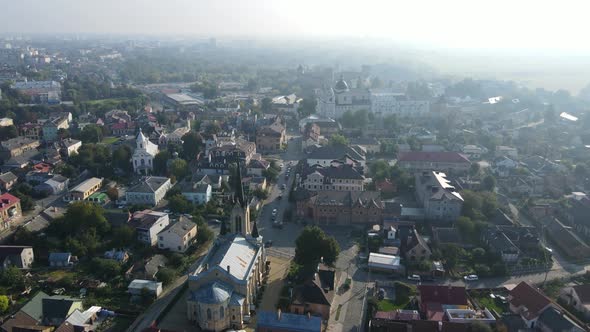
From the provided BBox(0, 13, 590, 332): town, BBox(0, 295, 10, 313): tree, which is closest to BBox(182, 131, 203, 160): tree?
BBox(0, 13, 590, 332): town

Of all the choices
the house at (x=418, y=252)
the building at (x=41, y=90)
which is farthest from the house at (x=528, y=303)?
the building at (x=41, y=90)

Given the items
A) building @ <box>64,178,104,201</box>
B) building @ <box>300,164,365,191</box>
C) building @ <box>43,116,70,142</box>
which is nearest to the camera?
building @ <box>64,178,104,201</box>

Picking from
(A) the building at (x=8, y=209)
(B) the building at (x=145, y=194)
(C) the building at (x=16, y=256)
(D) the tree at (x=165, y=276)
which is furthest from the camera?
(B) the building at (x=145, y=194)

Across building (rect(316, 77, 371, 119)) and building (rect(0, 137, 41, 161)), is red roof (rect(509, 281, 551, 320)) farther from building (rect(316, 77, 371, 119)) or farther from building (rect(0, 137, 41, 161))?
building (rect(316, 77, 371, 119))

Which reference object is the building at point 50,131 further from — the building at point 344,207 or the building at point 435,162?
the building at point 435,162

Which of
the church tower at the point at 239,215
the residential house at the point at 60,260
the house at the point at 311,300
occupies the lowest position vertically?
the residential house at the point at 60,260

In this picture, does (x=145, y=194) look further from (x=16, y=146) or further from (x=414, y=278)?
(x=414, y=278)

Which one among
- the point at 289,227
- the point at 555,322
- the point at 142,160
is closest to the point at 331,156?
the point at 289,227
